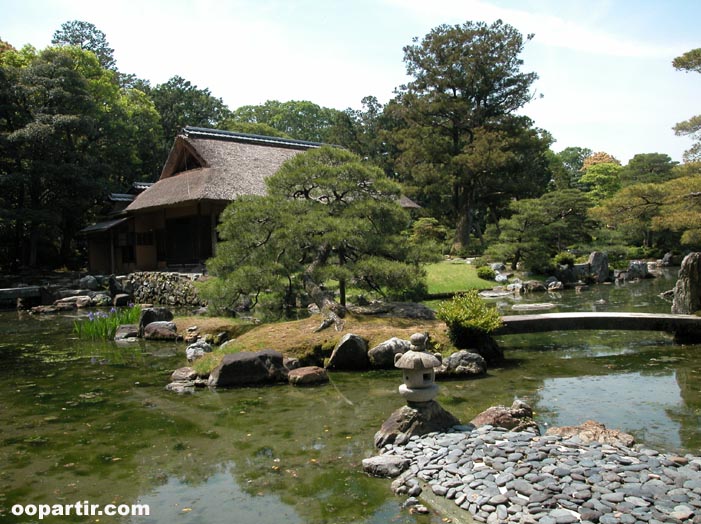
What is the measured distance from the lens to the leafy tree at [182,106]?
41.1m

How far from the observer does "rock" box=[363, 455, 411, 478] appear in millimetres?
4914

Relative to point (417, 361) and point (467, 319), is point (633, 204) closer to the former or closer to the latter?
point (467, 319)

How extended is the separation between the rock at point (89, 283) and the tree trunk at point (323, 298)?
16214 millimetres

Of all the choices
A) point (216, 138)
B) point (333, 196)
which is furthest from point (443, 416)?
point (216, 138)

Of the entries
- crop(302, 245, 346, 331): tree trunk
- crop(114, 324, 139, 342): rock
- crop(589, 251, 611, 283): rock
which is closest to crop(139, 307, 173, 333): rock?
crop(114, 324, 139, 342): rock

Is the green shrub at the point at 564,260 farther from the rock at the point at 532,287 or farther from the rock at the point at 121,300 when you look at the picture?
the rock at the point at 121,300

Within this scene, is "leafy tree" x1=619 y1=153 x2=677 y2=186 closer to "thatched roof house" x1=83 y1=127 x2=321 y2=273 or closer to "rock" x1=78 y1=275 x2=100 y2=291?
"thatched roof house" x1=83 y1=127 x2=321 y2=273

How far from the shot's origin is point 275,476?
5.01 metres

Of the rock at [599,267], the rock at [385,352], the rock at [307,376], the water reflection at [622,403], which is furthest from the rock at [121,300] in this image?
the rock at [599,267]

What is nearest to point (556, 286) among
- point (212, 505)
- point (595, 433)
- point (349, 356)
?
point (349, 356)

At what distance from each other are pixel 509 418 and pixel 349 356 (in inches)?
147

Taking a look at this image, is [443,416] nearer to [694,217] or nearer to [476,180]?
[694,217]

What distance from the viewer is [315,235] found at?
11305 mm

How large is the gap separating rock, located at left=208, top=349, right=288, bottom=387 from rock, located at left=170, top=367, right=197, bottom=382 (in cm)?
39
